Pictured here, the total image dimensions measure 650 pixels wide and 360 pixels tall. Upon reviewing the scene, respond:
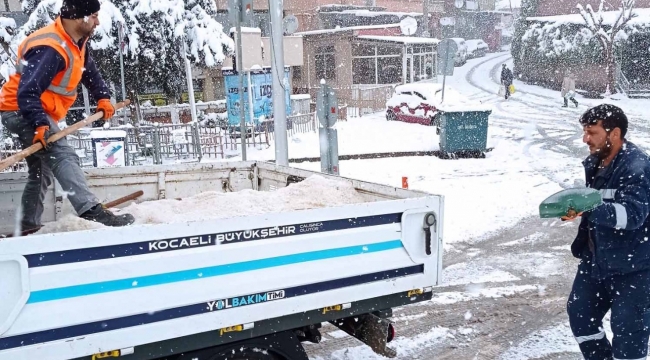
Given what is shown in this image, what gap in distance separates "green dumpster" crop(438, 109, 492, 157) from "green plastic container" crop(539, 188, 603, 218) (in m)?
10.8

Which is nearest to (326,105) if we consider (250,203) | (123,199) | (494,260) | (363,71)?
(494,260)

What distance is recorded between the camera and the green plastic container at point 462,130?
14.0 meters

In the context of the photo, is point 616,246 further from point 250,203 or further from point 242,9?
point 242,9

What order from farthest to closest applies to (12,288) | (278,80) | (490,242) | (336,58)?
(336,58) < (278,80) < (490,242) < (12,288)

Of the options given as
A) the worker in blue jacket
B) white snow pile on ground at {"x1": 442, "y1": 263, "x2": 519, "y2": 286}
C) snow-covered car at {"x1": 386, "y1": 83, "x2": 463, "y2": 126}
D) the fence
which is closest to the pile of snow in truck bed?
the worker in blue jacket

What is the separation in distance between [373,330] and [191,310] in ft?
4.01

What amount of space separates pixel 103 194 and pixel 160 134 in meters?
9.48

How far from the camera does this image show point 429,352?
15.1 ft

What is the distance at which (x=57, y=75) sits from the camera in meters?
3.71

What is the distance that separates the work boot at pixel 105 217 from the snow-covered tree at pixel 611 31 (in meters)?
32.9

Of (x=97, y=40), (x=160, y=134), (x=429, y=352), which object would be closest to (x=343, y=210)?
(x=429, y=352)

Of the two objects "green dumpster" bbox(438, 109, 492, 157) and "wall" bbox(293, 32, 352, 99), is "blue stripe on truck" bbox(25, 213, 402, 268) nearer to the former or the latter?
"green dumpster" bbox(438, 109, 492, 157)

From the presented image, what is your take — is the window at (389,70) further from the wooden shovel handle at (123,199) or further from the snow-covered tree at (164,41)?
the wooden shovel handle at (123,199)

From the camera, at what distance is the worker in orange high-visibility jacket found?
3.48 meters
